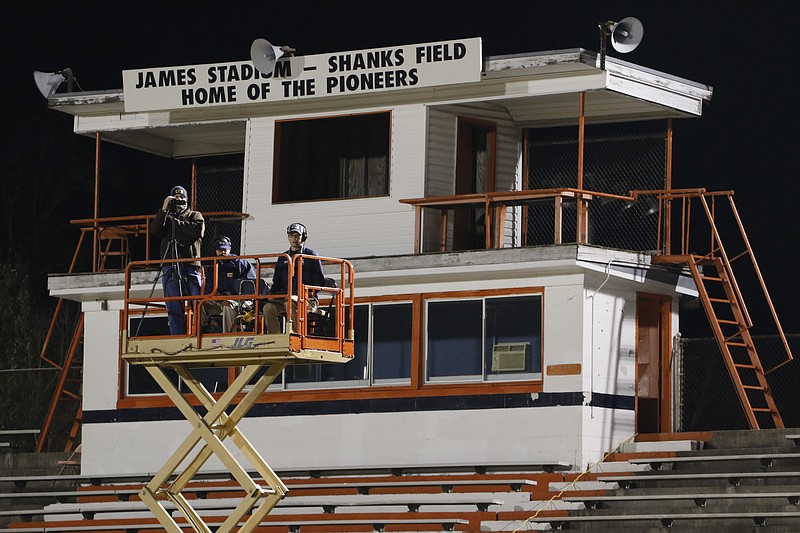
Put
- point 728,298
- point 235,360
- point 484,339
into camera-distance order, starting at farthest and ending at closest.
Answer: point 728,298 < point 484,339 < point 235,360

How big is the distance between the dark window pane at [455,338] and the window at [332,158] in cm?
213

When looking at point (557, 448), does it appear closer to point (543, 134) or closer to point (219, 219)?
point (219, 219)

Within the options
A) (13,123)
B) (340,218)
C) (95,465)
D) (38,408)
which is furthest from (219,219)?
(13,123)

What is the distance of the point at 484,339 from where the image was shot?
2428 cm

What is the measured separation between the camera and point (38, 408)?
41125 mm

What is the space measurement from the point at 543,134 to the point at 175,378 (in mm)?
19143

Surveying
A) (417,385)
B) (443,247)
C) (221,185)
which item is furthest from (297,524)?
(221,185)

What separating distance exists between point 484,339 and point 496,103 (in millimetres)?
3489

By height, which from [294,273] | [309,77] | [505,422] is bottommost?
[505,422]

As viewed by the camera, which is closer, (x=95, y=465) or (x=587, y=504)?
(x=587, y=504)

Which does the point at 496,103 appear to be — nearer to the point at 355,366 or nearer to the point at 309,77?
the point at 309,77

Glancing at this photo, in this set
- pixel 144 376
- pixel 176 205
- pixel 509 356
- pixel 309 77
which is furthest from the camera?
pixel 144 376

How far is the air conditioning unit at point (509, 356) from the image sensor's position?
24031mm

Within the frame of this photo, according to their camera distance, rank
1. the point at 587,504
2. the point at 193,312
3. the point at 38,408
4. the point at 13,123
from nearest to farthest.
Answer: the point at 193,312 → the point at 587,504 → the point at 38,408 → the point at 13,123
